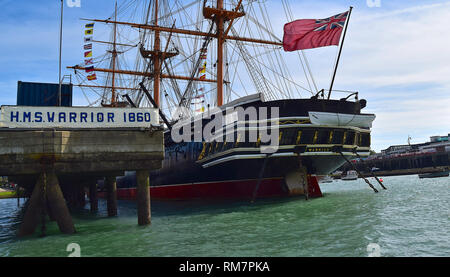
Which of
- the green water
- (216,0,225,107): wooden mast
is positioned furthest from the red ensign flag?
(216,0,225,107): wooden mast

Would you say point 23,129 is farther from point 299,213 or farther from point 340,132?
point 340,132

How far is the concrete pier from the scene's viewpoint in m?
13.4

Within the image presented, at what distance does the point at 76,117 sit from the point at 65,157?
1878mm

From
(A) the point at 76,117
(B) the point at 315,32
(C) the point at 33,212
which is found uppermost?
(B) the point at 315,32

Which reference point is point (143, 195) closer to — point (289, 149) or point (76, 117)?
point (76, 117)

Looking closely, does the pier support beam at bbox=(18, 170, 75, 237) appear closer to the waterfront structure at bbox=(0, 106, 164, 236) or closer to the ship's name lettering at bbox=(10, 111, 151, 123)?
the waterfront structure at bbox=(0, 106, 164, 236)

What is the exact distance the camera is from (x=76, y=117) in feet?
47.6

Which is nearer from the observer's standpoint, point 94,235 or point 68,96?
point 94,235

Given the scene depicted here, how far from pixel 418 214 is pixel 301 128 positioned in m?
8.34

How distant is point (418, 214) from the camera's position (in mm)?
15086

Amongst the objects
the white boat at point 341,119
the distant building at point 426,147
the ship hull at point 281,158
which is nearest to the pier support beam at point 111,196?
the ship hull at point 281,158

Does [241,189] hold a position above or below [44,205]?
below

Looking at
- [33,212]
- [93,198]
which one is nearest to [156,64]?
[93,198]
